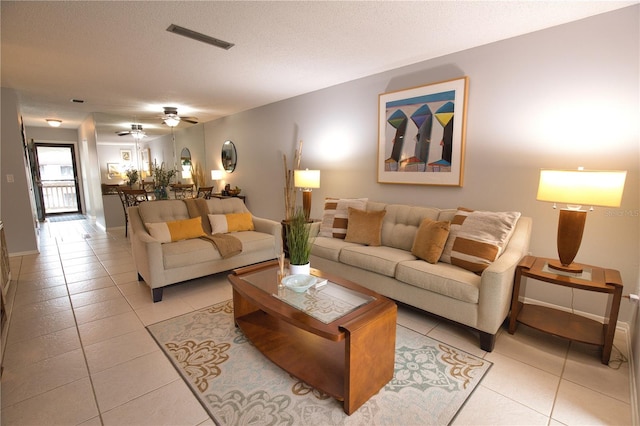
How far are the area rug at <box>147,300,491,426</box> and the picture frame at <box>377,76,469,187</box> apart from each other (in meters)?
1.76

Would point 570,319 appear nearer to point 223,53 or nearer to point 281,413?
point 281,413

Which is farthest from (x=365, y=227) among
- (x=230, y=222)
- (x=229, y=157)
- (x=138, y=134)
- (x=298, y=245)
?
(x=138, y=134)

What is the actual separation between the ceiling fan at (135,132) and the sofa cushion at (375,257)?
5479 mm

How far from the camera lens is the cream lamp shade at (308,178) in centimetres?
418

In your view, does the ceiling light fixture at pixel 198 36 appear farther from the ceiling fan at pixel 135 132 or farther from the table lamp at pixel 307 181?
the ceiling fan at pixel 135 132

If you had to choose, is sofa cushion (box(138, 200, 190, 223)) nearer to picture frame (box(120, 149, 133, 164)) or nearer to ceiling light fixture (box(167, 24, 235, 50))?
ceiling light fixture (box(167, 24, 235, 50))

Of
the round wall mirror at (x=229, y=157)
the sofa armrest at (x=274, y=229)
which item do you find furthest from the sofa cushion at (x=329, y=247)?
the round wall mirror at (x=229, y=157)

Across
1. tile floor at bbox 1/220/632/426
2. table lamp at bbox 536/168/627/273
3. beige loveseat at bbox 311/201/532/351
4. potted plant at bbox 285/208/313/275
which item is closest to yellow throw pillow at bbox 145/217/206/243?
tile floor at bbox 1/220/632/426

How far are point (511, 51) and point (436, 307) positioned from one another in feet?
7.75

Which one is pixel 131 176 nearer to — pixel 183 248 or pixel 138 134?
pixel 138 134

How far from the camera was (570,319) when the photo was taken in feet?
7.51

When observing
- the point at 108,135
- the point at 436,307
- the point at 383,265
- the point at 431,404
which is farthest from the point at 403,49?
the point at 108,135

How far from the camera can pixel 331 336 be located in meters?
1.52

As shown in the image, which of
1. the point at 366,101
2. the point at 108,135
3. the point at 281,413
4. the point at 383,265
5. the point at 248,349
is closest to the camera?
the point at 281,413
